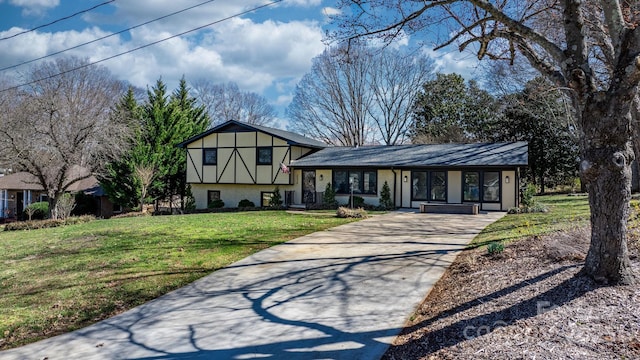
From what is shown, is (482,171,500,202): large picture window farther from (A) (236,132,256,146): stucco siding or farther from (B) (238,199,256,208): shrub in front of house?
(A) (236,132,256,146): stucco siding

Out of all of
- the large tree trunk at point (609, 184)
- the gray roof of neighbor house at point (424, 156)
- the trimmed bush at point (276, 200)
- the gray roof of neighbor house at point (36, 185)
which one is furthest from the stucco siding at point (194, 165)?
the large tree trunk at point (609, 184)

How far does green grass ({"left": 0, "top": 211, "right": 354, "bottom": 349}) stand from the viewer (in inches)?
219

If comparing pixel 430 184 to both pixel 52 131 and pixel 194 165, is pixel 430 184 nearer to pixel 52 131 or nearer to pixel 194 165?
pixel 194 165

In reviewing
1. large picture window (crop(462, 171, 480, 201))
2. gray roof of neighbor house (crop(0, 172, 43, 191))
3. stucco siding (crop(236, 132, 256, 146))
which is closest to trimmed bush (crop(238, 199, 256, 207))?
stucco siding (crop(236, 132, 256, 146))

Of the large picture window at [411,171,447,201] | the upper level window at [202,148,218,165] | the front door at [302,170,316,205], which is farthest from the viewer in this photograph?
the upper level window at [202,148,218,165]

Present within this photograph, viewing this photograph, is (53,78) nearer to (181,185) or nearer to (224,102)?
(181,185)

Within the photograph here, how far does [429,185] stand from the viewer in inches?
737

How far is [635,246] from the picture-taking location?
194 inches

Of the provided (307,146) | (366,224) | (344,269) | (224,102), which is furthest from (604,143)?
(224,102)

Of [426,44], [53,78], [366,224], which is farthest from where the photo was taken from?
[53,78]

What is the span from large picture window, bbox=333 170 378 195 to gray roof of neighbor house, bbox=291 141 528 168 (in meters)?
0.56

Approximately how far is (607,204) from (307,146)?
63.3 ft

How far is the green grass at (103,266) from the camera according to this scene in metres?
5.55

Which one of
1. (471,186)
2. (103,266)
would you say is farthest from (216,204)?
(103,266)
